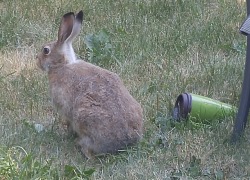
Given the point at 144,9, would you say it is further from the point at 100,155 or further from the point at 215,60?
the point at 100,155

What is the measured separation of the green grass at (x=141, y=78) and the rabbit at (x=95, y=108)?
0.08 meters

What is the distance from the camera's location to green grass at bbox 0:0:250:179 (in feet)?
15.6

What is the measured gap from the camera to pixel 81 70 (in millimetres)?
5223

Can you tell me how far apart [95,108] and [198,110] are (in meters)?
0.82

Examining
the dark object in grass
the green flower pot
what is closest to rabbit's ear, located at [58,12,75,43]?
the green flower pot

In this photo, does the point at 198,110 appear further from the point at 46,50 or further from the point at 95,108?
the point at 46,50

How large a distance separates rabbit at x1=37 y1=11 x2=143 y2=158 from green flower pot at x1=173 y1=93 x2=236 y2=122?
0.37 m

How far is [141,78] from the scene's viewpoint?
240 inches

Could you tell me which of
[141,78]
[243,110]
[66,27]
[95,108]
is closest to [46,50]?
[66,27]

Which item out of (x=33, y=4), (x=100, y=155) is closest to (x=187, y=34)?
(x=33, y=4)

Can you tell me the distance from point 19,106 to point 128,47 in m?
1.33

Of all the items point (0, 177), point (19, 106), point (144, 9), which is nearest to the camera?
point (0, 177)

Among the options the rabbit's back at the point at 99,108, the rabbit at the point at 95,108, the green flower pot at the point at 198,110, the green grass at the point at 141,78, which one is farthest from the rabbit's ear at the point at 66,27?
the green flower pot at the point at 198,110

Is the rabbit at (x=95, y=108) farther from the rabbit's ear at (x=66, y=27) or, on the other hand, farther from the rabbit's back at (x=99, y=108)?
the rabbit's ear at (x=66, y=27)
